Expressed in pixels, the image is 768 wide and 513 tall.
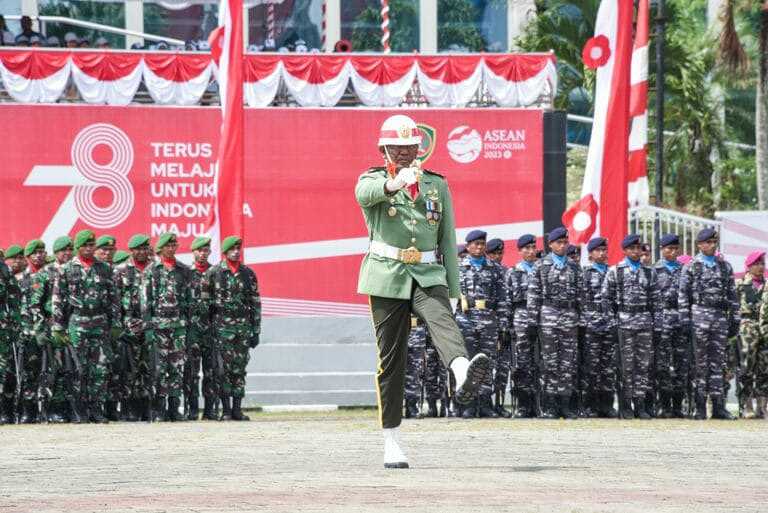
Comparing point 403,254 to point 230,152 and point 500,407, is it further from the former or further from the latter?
→ point 230,152

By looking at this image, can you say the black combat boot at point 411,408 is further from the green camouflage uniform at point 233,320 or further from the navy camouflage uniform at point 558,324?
the green camouflage uniform at point 233,320

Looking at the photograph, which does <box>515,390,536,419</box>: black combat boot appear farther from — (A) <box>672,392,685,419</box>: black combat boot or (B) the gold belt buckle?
(B) the gold belt buckle

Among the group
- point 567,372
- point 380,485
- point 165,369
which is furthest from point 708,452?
→ point 165,369

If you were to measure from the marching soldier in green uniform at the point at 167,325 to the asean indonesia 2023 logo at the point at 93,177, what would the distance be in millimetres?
6628

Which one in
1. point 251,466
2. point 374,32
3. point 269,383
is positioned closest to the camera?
point 251,466

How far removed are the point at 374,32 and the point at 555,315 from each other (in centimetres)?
1307

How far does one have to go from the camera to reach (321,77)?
23.0 m

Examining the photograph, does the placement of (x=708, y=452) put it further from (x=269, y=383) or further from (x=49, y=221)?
(x=49, y=221)

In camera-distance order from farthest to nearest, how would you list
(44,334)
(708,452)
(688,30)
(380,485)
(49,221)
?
(688,30) → (49,221) → (44,334) → (708,452) → (380,485)

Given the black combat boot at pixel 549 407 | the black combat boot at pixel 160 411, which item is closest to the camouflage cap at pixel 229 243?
the black combat boot at pixel 160 411

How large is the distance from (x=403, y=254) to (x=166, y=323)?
6953mm

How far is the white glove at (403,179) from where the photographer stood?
8.84 metres

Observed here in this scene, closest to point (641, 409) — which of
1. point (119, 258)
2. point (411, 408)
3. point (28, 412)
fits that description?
point (411, 408)

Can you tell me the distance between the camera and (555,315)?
16.2m
